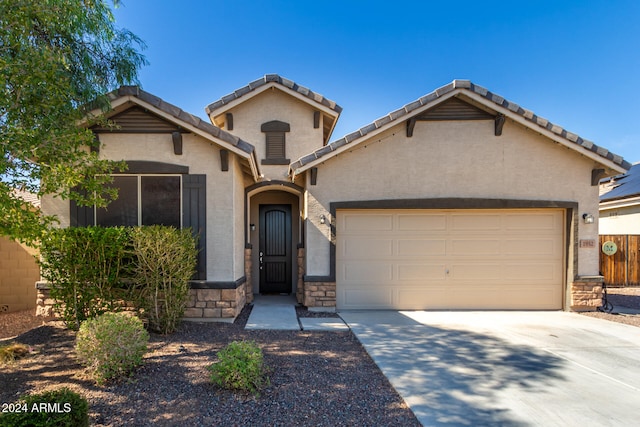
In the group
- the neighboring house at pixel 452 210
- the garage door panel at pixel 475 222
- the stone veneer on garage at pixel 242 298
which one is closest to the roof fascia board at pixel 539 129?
the neighboring house at pixel 452 210

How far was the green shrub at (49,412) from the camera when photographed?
7.56ft

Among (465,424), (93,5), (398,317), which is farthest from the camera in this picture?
(398,317)

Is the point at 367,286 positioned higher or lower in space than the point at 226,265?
lower

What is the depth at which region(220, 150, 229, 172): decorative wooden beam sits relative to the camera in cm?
661

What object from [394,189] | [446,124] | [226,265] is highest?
[446,124]

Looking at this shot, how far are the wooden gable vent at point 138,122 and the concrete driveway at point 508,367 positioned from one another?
568 cm

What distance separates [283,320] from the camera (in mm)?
6684

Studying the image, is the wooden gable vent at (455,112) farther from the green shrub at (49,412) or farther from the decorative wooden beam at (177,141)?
the green shrub at (49,412)

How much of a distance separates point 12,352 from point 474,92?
9695 millimetres

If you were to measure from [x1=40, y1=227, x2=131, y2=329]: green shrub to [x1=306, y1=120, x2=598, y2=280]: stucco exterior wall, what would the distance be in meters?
3.97

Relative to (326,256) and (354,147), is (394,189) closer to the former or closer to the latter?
(354,147)

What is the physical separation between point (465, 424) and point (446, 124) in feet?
21.3

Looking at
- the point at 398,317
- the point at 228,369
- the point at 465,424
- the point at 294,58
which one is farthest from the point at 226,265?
the point at 294,58

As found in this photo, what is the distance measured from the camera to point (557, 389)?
3.85m
